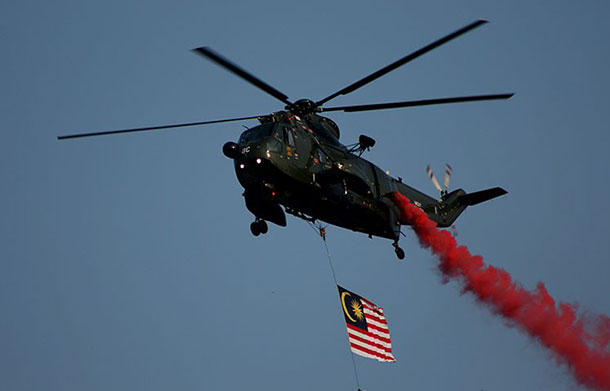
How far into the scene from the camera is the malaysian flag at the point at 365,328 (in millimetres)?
34094

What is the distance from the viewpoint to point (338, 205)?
3250 centimetres

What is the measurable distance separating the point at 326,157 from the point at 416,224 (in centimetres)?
663

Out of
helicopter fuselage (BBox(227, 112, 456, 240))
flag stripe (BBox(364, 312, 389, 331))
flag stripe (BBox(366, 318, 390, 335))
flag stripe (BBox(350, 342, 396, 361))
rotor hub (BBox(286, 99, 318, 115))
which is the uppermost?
rotor hub (BBox(286, 99, 318, 115))

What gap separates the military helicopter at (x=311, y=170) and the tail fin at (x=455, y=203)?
335 cm

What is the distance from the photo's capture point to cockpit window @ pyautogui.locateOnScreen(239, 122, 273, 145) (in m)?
30.6

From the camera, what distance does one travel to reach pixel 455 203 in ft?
131

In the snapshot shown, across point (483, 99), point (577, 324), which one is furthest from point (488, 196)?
point (483, 99)

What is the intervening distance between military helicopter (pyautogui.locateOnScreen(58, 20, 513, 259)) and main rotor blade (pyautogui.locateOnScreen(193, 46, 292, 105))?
4 centimetres

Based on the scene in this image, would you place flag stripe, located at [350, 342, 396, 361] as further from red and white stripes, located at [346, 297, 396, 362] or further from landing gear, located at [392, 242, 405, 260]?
landing gear, located at [392, 242, 405, 260]

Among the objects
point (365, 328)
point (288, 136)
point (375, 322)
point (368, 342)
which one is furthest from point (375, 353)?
point (288, 136)

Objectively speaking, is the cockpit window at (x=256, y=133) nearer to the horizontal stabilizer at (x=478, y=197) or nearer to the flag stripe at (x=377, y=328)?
the flag stripe at (x=377, y=328)

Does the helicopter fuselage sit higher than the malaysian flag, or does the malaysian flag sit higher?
the helicopter fuselage

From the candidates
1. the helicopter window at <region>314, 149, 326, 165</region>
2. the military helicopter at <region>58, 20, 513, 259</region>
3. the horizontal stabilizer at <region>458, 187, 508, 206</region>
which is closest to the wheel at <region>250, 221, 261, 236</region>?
the military helicopter at <region>58, 20, 513, 259</region>

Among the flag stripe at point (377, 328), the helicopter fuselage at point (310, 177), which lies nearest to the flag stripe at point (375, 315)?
the flag stripe at point (377, 328)
